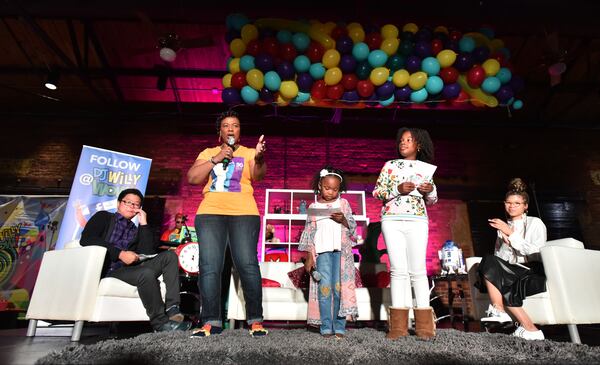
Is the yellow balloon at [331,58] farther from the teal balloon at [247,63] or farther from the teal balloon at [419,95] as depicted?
the teal balloon at [419,95]

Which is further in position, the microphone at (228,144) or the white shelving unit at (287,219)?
the white shelving unit at (287,219)

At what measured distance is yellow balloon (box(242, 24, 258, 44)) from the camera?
4.11 meters

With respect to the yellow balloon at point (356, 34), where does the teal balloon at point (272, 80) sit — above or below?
below

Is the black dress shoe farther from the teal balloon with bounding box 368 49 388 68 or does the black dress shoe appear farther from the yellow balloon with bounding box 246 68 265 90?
the teal balloon with bounding box 368 49 388 68

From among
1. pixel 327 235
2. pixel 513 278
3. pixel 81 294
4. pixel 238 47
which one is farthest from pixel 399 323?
pixel 238 47

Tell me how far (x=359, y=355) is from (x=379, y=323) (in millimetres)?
2417

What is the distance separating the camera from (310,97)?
428cm

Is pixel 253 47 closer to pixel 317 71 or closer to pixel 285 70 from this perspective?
pixel 285 70

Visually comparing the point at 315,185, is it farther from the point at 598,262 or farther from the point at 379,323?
the point at 598,262

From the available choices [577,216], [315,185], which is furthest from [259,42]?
[577,216]

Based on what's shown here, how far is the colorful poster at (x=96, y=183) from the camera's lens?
423 centimetres

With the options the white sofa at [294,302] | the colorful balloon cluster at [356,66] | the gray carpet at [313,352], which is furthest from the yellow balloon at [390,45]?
the gray carpet at [313,352]

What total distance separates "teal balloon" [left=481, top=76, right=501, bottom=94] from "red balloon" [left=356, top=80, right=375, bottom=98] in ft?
4.20

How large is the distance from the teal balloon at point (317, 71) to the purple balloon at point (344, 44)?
0.97 ft
